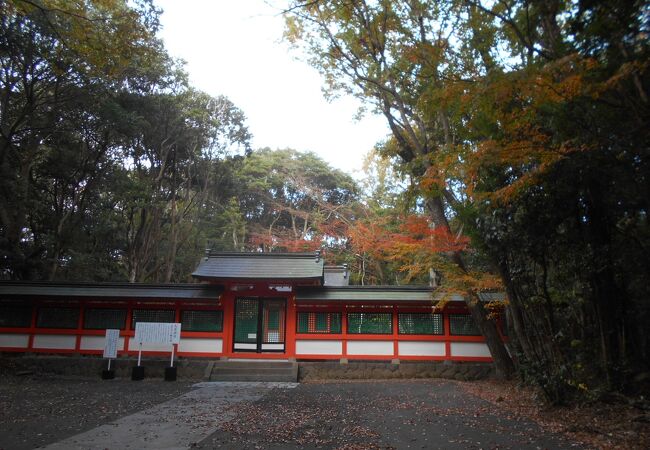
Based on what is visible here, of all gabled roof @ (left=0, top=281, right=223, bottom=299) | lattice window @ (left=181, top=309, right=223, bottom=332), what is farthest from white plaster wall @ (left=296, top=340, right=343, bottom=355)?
gabled roof @ (left=0, top=281, right=223, bottom=299)

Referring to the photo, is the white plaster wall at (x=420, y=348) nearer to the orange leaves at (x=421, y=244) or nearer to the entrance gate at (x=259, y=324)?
the orange leaves at (x=421, y=244)

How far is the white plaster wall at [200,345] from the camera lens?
44.7 feet

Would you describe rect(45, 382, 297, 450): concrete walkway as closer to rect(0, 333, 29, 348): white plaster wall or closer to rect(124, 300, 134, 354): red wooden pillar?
rect(124, 300, 134, 354): red wooden pillar

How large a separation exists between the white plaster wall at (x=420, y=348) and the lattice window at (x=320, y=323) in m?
2.17

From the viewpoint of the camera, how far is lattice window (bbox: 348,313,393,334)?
44.8ft

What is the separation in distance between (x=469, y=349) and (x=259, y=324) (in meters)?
7.02

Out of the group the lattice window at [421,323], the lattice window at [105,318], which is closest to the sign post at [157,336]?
the lattice window at [105,318]

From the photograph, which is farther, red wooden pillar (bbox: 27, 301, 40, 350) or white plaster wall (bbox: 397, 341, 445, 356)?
red wooden pillar (bbox: 27, 301, 40, 350)

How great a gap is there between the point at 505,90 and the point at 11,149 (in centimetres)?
1751

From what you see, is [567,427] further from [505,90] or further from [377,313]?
[377,313]

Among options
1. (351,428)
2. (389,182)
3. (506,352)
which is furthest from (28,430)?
(389,182)

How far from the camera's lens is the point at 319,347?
13609 mm

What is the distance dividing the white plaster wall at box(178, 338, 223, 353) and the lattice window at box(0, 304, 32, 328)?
525 cm

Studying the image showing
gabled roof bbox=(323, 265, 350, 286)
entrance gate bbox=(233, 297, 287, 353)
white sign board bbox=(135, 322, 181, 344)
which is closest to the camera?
white sign board bbox=(135, 322, 181, 344)
